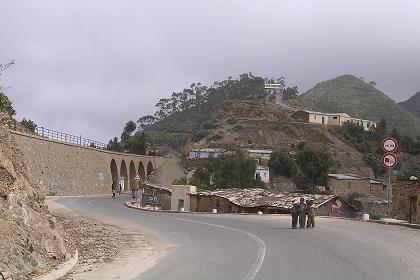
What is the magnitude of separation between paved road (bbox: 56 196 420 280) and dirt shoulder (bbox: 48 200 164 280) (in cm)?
54

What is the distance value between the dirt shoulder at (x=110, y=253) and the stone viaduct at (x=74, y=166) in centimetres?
2073

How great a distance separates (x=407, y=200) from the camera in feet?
89.9

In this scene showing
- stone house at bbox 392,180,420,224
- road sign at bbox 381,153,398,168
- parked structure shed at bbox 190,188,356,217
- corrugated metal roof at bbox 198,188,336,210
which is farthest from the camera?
corrugated metal roof at bbox 198,188,336,210

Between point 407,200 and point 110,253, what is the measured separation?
1720 centimetres

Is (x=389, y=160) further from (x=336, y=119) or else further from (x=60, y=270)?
(x=336, y=119)

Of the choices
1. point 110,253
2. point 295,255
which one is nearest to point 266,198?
point 110,253

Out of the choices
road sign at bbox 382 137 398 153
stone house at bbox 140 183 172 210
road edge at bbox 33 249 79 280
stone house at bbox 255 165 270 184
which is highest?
stone house at bbox 255 165 270 184

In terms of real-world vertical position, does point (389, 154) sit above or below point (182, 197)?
above

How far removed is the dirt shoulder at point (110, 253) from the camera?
1180 cm

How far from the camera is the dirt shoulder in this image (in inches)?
465

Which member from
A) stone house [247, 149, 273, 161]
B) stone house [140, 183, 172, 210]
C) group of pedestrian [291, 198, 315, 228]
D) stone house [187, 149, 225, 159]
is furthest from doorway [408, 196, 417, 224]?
stone house [187, 149, 225, 159]

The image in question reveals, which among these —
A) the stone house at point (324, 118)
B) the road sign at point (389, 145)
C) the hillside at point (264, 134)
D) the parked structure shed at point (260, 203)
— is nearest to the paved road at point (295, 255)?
the road sign at point (389, 145)

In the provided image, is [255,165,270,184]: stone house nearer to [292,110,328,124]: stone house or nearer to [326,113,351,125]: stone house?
[292,110,328,124]: stone house

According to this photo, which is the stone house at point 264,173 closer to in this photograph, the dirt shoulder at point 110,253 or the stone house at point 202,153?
the stone house at point 202,153
